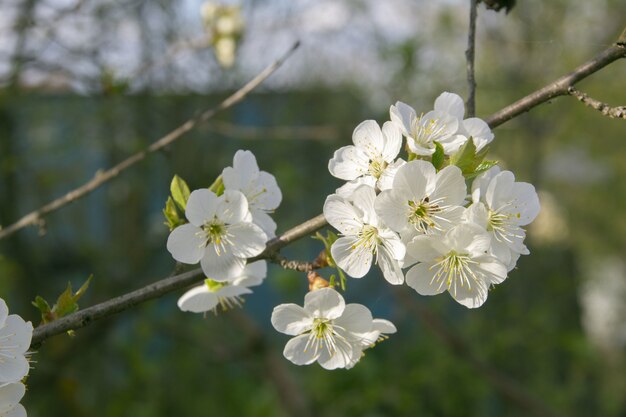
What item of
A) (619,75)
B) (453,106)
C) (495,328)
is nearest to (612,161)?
(619,75)

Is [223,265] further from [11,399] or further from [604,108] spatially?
[604,108]

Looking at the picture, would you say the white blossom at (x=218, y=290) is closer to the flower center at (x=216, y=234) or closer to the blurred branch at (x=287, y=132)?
the flower center at (x=216, y=234)

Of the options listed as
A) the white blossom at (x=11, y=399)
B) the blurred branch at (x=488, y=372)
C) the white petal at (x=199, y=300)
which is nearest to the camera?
the white blossom at (x=11, y=399)

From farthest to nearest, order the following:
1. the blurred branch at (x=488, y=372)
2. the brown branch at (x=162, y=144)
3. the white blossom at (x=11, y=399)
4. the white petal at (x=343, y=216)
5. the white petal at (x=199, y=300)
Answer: the blurred branch at (x=488, y=372) → the brown branch at (x=162, y=144) → the white petal at (x=199, y=300) → the white petal at (x=343, y=216) → the white blossom at (x=11, y=399)

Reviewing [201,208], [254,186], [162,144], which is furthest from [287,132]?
[201,208]

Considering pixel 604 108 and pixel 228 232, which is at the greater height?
pixel 604 108

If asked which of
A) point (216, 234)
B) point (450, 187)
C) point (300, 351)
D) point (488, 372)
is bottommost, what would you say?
point (488, 372)

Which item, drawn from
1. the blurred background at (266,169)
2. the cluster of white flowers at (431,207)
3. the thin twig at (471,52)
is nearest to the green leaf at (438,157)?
the cluster of white flowers at (431,207)

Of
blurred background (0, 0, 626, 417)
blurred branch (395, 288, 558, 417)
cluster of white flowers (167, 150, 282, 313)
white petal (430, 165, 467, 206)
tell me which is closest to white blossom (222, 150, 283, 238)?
cluster of white flowers (167, 150, 282, 313)
